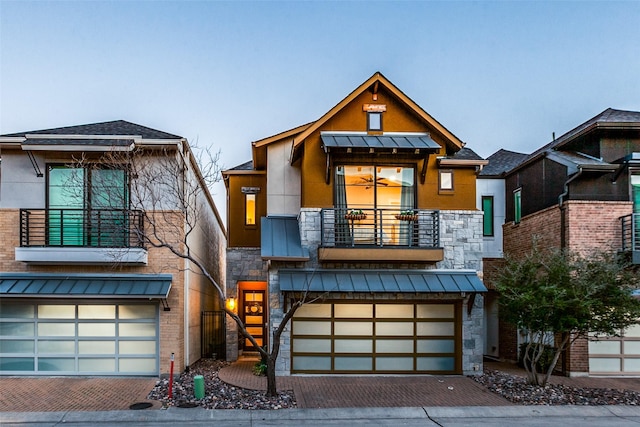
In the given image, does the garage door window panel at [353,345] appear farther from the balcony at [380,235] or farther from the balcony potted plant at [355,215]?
the balcony potted plant at [355,215]

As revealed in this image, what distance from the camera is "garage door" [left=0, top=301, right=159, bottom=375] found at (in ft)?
42.5

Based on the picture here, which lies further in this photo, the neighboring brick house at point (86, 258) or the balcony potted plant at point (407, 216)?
the balcony potted plant at point (407, 216)

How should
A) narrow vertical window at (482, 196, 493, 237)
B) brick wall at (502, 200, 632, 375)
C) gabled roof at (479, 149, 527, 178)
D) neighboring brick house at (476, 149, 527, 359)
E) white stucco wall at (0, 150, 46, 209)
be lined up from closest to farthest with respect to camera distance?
white stucco wall at (0, 150, 46, 209) < brick wall at (502, 200, 632, 375) < neighboring brick house at (476, 149, 527, 359) < narrow vertical window at (482, 196, 493, 237) < gabled roof at (479, 149, 527, 178)

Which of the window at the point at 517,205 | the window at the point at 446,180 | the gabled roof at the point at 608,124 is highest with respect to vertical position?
the gabled roof at the point at 608,124

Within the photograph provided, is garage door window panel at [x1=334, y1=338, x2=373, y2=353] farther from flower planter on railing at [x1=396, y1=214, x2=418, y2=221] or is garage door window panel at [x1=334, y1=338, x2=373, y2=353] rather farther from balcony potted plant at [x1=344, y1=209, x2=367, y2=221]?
flower planter on railing at [x1=396, y1=214, x2=418, y2=221]

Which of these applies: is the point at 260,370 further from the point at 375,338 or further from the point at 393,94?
the point at 393,94

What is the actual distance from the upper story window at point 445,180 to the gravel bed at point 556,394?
5.44 metres

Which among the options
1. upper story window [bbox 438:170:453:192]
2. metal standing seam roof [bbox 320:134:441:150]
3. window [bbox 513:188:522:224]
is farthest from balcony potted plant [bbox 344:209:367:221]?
window [bbox 513:188:522:224]

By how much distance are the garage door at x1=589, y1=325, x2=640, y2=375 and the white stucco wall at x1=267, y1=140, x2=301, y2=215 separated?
9.66m

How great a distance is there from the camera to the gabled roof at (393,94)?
1417cm

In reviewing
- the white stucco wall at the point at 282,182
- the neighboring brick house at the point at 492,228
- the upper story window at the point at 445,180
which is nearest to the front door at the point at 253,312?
the white stucco wall at the point at 282,182

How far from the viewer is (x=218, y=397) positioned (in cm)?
1095

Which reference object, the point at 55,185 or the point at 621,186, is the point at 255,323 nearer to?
the point at 55,185

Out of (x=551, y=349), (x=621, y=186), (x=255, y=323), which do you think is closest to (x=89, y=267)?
(x=255, y=323)
